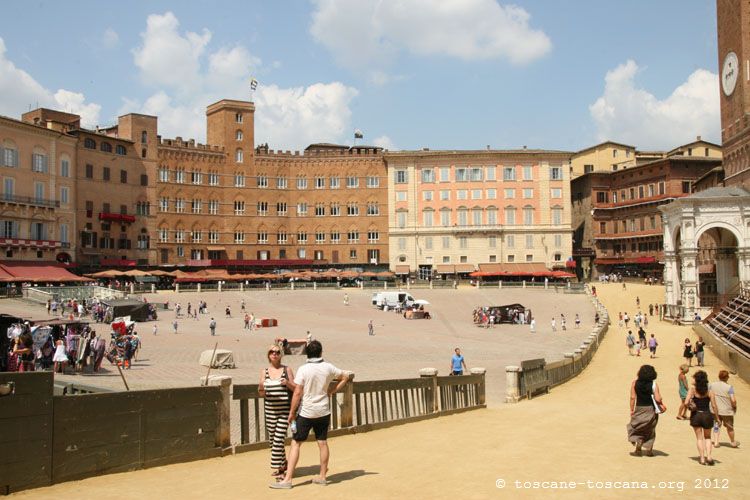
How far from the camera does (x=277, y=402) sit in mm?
9172

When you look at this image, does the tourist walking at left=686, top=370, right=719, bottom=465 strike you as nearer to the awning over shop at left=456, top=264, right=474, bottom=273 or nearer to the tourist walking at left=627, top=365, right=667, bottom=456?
the tourist walking at left=627, top=365, right=667, bottom=456

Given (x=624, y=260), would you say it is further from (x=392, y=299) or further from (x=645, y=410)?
(x=645, y=410)

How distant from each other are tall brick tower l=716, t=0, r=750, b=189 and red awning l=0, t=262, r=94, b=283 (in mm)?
55266

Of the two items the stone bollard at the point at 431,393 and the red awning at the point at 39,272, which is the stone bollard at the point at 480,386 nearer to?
the stone bollard at the point at 431,393

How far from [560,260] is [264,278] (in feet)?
119

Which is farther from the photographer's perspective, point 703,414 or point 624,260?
point 624,260

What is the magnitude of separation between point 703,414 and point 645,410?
0.84 meters

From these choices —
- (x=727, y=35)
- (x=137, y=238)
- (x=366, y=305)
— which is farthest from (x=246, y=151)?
(x=727, y=35)

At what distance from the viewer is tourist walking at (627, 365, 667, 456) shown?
431 inches

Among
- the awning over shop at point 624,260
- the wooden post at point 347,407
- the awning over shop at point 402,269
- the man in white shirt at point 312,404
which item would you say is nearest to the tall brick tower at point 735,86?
the awning over shop at point 624,260

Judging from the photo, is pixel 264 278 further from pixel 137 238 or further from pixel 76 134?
pixel 76 134

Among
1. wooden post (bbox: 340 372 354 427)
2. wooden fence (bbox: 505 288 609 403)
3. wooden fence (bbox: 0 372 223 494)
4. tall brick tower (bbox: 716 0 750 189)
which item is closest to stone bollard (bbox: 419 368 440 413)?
wooden post (bbox: 340 372 354 427)

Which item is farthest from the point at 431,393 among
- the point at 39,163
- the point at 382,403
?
the point at 39,163

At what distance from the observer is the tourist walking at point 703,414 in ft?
34.8
